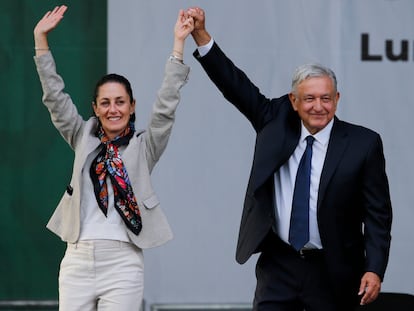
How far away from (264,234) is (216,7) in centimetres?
261

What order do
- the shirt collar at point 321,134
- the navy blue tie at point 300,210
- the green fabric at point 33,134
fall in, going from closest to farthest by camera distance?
the navy blue tie at point 300,210, the shirt collar at point 321,134, the green fabric at point 33,134

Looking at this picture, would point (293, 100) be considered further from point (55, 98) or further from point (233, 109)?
point (233, 109)

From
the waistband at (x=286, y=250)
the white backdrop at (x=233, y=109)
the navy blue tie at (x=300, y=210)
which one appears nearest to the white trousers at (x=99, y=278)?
the waistband at (x=286, y=250)

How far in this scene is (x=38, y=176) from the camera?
7.22 m

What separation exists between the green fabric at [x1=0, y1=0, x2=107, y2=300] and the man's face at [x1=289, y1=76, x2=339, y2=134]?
99.9 inches

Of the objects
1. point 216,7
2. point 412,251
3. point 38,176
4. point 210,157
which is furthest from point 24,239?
point 412,251

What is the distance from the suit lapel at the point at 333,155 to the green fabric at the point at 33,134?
8.54 ft

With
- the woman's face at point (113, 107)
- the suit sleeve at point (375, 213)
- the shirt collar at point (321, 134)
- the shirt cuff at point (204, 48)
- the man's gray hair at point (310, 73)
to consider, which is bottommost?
the suit sleeve at point (375, 213)

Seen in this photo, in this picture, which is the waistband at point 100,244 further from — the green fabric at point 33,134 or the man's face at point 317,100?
the green fabric at point 33,134

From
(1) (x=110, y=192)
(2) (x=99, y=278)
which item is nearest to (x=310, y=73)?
(1) (x=110, y=192)

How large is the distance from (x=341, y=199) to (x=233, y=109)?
241 centimetres

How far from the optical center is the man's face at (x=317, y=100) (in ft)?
16.1

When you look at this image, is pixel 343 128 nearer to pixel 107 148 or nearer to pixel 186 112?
pixel 107 148

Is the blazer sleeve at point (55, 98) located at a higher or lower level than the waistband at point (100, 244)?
higher
